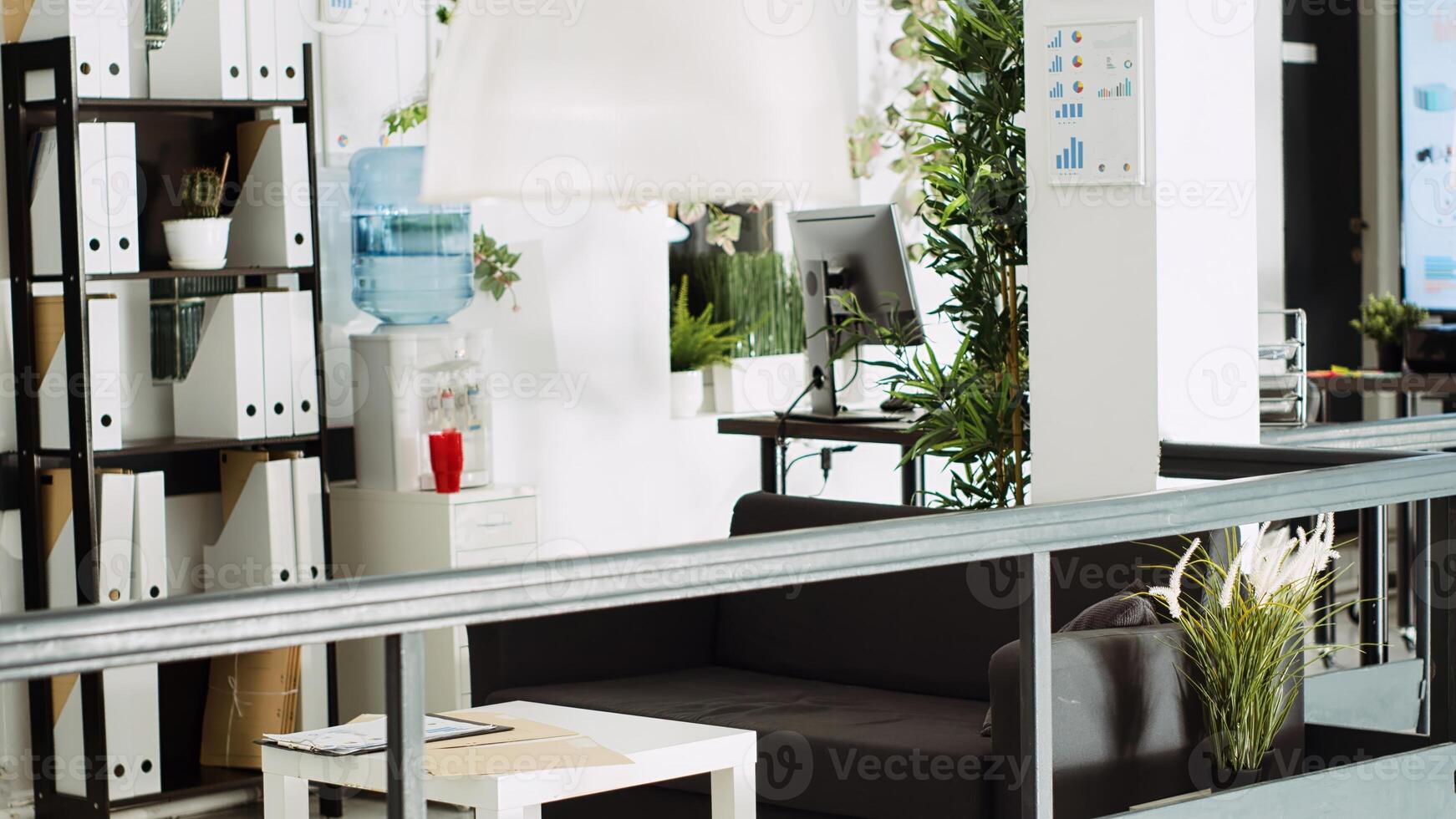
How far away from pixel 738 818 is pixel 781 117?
62.2 inches

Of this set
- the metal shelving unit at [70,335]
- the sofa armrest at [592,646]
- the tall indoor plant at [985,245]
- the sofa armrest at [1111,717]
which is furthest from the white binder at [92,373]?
the sofa armrest at [1111,717]

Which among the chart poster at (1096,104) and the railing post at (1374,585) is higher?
the chart poster at (1096,104)

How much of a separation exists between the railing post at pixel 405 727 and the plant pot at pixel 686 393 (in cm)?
451

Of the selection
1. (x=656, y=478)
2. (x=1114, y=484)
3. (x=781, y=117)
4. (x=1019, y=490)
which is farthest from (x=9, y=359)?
(x=781, y=117)

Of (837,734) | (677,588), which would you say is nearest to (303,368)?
(837,734)

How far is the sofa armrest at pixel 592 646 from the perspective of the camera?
13.1 feet

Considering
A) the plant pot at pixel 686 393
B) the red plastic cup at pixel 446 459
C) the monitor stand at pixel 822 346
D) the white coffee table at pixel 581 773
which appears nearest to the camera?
the white coffee table at pixel 581 773

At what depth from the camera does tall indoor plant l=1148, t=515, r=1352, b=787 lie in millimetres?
2873

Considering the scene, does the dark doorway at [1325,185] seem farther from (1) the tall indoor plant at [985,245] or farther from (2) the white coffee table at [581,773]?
(2) the white coffee table at [581,773]

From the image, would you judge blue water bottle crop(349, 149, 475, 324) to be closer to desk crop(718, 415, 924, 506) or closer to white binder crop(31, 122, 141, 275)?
white binder crop(31, 122, 141, 275)

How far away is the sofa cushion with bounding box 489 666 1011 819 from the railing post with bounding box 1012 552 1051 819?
68cm

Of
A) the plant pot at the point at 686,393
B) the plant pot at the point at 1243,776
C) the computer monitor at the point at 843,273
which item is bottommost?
the plant pot at the point at 1243,776

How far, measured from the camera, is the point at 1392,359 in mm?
6805

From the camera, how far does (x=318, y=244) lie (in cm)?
503
